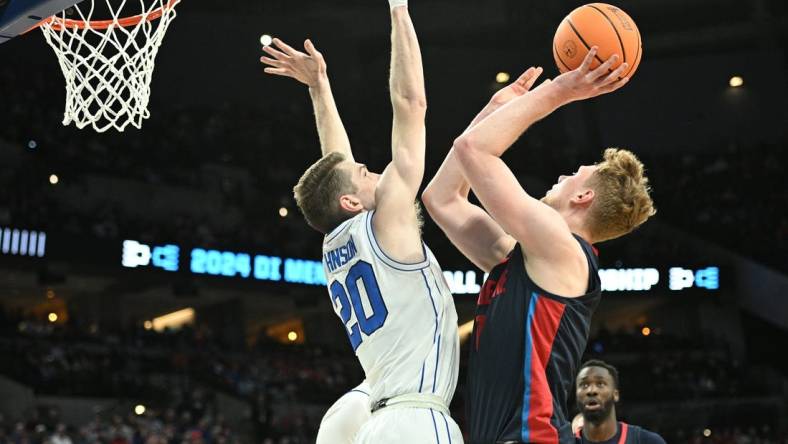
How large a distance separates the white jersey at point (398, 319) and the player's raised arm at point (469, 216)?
189 millimetres

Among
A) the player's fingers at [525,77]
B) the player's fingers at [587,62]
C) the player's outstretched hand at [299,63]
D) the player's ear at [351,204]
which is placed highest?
the player's outstretched hand at [299,63]

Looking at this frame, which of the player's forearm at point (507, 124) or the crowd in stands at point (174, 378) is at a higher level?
the crowd in stands at point (174, 378)

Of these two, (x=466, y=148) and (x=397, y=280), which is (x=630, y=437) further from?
(x=466, y=148)

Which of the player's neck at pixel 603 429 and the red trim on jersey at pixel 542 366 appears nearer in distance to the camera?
the red trim on jersey at pixel 542 366

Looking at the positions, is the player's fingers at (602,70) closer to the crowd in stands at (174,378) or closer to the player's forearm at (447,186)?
the player's forearm at (447,186)

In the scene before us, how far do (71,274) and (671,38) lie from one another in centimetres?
1495

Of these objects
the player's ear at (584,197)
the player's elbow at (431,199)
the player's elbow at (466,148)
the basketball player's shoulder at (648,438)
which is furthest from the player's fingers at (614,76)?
the basketball player's shoulder at (648,438)

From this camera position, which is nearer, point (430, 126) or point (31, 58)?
point (31, 58)

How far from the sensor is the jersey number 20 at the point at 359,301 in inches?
141

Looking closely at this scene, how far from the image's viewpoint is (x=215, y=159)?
25.3 metres

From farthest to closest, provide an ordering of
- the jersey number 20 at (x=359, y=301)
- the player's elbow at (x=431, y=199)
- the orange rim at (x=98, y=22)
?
the orange rim at (x=98, y=22)
the player's elbow at (x=431, y=199)
the jersey number 20 at (x=359, y=301)

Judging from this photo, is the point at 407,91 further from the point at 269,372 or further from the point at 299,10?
the point at 299,10

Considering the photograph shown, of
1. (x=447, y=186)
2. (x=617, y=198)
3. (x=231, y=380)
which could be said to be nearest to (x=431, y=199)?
(x=447, y=186)

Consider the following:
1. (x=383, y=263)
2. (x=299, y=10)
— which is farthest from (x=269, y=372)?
(x=383, y=263)
